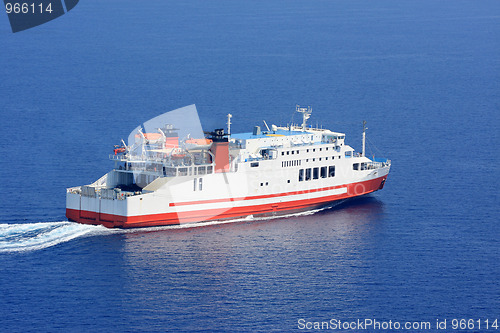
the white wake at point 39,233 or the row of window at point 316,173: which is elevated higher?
the row of window at point 316,173

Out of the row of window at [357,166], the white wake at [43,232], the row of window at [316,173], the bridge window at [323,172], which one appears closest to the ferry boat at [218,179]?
the row of window at [316,173]

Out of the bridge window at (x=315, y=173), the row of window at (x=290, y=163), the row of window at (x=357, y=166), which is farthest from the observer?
the row of window at (x=357, y=166)

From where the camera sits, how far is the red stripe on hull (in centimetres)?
8312

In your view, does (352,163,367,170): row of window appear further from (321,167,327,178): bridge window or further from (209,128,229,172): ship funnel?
(209,128,229,172): ship funnel

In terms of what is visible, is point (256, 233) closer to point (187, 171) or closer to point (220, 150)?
point (187, 171)

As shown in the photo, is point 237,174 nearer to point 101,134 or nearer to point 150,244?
point 150,244

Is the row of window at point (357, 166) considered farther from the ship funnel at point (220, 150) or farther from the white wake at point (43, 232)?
the white wake at point (43, 232)

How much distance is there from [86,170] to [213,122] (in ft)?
83.4

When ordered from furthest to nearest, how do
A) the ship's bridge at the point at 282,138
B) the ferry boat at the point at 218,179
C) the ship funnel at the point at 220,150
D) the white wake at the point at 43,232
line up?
1. the ship's bridge at the point at 282,138
2. the ship funnel at the point at 220,150
3. the ferry boat at the point at 218,179
4. the white wake at the point at 43,232

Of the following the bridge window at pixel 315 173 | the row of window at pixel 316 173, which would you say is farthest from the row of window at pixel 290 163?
the bridge window at pixel 315 173

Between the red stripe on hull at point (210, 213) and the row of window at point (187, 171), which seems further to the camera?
the row of window at point (187, 171)

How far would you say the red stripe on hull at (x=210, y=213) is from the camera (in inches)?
3273

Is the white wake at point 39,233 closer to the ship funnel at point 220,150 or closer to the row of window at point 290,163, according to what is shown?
the ship funnel at point 220,150

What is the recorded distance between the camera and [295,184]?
91.8 m
